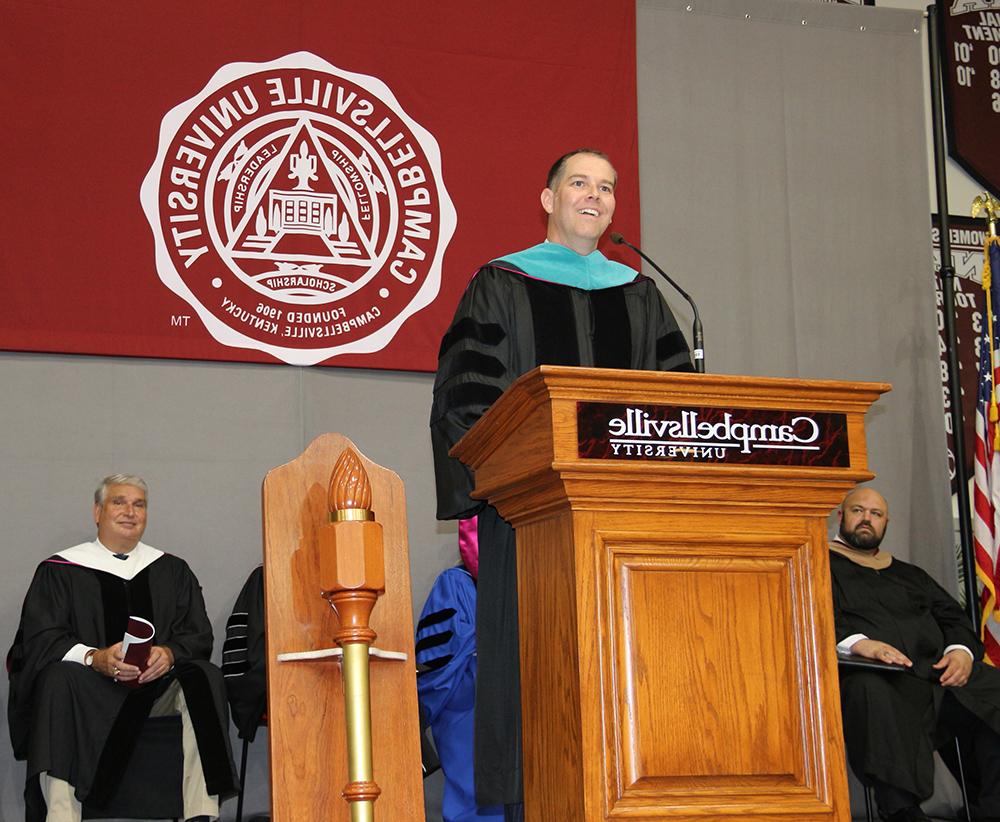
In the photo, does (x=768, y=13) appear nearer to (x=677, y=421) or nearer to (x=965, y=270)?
(x=965, y=270)

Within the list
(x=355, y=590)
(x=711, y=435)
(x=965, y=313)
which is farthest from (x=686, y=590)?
(x=965, y=313)

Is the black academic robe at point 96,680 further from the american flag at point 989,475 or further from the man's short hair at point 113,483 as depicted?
the american flag at point 989,475

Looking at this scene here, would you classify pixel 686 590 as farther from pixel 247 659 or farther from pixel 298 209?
pixel 298 209

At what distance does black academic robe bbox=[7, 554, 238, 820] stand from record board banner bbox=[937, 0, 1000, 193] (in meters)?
4.31

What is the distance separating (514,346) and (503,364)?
72 millimetres

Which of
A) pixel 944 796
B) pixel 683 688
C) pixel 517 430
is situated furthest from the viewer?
pixel 944 796

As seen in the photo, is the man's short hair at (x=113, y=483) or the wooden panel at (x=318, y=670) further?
the man's short hair at (x=113, y=483)

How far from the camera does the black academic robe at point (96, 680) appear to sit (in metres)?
4.14

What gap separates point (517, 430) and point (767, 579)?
44 centimetres

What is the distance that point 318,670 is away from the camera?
82.5 inches

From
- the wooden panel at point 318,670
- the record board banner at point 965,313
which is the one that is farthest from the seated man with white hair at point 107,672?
the record board banner at point 965,313

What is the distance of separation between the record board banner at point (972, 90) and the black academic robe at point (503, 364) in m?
4.25

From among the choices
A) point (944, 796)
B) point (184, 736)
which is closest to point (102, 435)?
point (184, 736)

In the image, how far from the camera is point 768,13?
19.7ft
